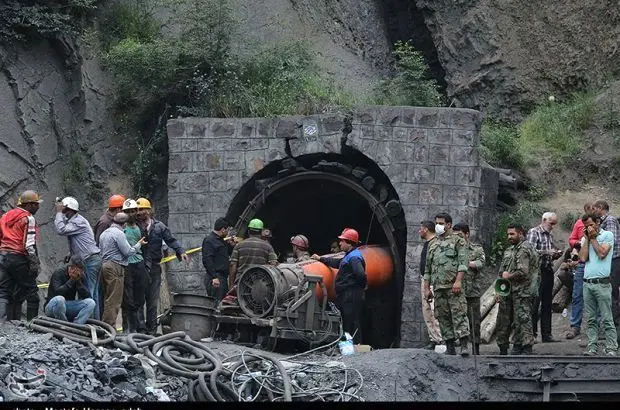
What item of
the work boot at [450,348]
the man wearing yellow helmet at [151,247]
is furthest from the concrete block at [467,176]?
the man wearing yellow helmet at [151,247]

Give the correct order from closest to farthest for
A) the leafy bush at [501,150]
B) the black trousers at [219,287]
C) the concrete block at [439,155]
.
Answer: the black trousers at [219,287]
the concrete block at [439,155]
the leafy bush at [501,150]

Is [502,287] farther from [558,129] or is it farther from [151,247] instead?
[558,129]

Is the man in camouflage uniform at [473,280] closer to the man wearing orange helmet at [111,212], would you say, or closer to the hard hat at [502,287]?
the hard hat at [502,287]

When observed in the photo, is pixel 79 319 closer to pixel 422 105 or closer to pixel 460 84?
pixel 422 105

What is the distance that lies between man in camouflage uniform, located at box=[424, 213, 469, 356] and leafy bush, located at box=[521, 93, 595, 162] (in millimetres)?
7055

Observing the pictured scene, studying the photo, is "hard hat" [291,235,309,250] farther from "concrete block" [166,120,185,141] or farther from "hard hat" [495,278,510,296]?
"hard hat" [495,278,510,296]

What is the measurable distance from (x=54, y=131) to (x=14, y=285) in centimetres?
741

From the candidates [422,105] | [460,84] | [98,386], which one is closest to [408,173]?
[422,105]

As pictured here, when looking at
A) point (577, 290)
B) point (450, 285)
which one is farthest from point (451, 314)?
point (577, 290)

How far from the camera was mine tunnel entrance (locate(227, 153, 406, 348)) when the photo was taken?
19.8 metres

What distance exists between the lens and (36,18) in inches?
872

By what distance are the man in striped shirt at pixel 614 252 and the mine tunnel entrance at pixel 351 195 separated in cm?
401

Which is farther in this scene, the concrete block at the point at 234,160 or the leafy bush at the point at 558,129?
the leafy bush at the point at 558,129

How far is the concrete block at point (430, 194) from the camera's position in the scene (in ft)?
63.8
